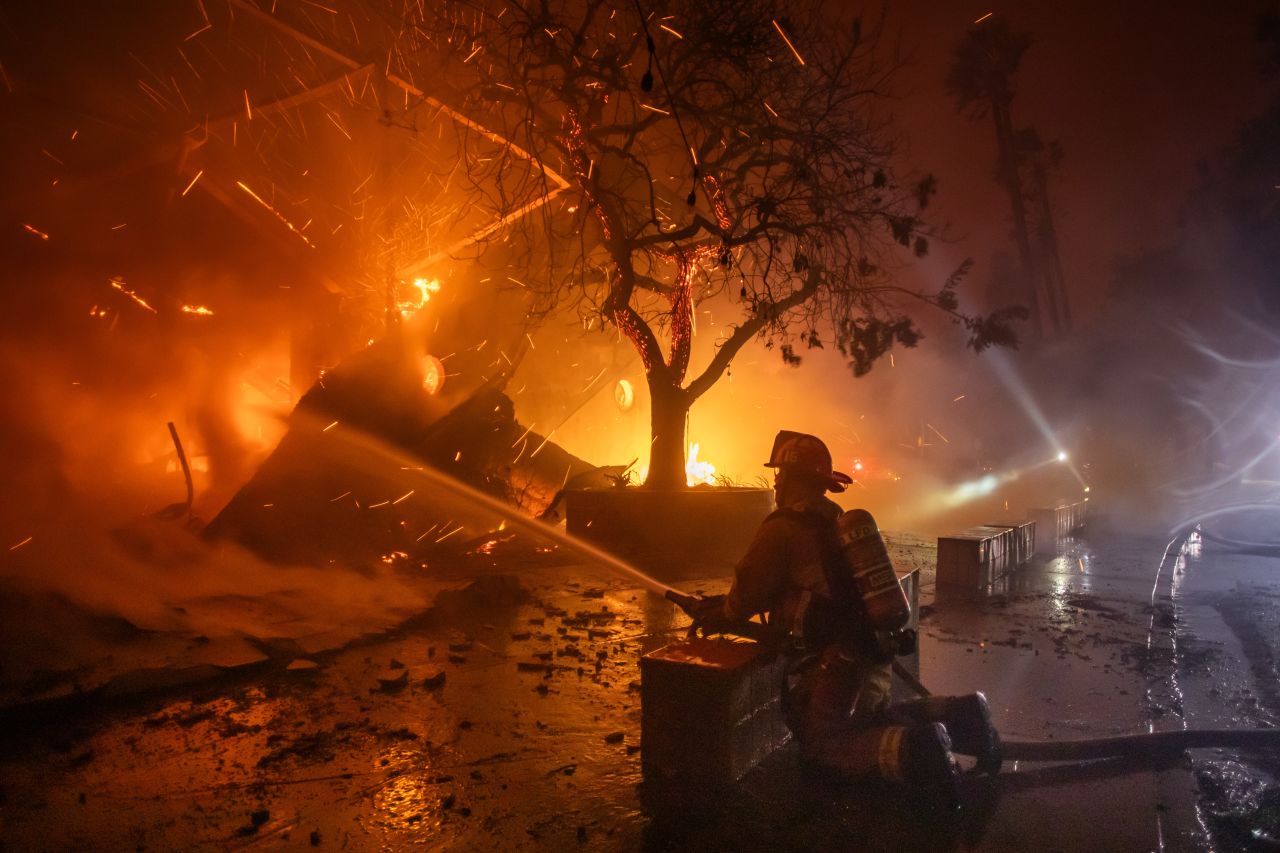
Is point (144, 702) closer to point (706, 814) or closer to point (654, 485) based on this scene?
point (706, 814)

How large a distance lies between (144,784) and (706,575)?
787 cm

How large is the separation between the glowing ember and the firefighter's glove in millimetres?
10041

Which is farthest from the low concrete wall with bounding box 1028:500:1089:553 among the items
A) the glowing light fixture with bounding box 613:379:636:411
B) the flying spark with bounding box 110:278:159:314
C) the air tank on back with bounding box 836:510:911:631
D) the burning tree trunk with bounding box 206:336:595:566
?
the flying spark with bounding box 110:278:159:314

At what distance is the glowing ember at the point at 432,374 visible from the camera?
44.4 ft

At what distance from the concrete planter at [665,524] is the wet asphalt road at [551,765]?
4798 millimetres

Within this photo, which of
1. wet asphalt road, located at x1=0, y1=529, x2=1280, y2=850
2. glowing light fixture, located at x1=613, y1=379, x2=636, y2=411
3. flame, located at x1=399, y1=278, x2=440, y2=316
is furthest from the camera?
glowing light fixture, located at x1=613, y1=379, x2=636, y2=411

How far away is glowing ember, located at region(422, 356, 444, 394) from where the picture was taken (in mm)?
13545

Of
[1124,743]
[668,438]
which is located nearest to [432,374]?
[668,438]

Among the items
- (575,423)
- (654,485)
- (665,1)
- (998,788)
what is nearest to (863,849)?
(998,788)

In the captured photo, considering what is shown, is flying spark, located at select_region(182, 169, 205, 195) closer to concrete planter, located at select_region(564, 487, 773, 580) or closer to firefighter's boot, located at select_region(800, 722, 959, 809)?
concrete planter, located at select_region(564, 487, 773, 580)

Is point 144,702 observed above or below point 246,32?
below

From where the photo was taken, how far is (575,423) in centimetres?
2297

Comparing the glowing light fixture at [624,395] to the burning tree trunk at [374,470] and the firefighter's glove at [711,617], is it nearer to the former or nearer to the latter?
the burning tree trunk at [374,470]

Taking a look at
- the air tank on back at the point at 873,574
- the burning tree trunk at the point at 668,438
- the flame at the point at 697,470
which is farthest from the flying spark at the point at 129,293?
the air tank on back at the point at 873,574
